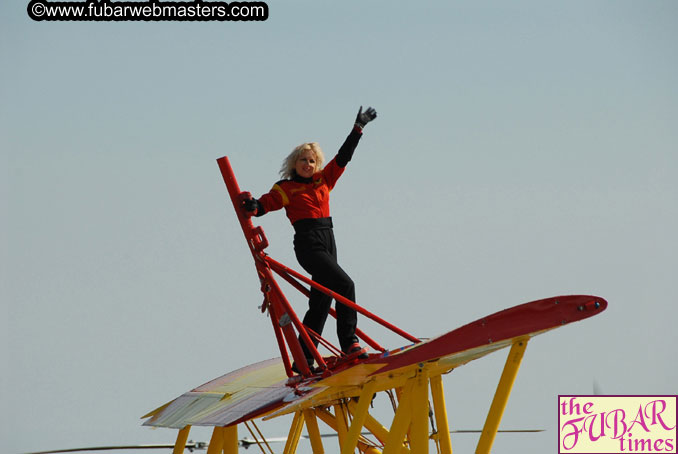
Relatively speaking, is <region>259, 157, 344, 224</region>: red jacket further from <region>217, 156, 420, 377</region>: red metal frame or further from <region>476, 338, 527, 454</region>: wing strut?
<region>476, 338, 527, 454</region>: wing strut

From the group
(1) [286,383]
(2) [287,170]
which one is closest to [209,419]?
(1) [286,383]

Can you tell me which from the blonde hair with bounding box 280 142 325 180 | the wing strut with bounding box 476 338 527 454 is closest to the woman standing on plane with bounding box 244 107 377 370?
the blonde hair with bounding box 280 142 325 180

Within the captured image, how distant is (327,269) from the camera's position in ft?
42.6

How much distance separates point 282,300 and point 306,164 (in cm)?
169

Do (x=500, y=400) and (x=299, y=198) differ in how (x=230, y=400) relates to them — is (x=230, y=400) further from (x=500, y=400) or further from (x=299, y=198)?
(x=500, y=400)

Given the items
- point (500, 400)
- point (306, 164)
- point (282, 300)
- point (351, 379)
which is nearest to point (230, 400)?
point (282, 300)

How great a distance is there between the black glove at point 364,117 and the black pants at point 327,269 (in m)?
1.33

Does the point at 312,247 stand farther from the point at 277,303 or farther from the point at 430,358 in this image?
the point at 430,358

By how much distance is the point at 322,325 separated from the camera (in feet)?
44.3

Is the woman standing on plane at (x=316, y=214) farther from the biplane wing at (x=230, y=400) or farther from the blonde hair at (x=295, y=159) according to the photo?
the biplane wing at (x=230, y=400)

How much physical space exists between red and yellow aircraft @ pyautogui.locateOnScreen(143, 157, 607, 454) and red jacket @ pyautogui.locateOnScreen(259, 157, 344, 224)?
13.6 inches

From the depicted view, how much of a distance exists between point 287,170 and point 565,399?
434cm

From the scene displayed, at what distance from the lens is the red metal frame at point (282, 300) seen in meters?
12.9

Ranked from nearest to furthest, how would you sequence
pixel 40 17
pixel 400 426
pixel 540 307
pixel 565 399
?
pixel 540 307, pixel 400 426, pixel 565 399, pixel 40 17
